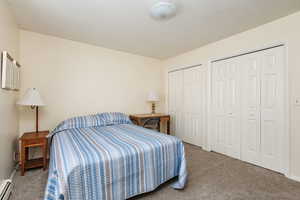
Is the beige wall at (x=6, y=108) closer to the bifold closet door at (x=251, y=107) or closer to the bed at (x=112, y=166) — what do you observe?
the bed at (x=112, y=166)

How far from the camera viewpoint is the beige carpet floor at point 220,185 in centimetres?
173

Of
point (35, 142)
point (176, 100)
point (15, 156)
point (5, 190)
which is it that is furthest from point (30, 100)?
point (176, 100)

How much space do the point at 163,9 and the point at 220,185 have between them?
2343 millimetres

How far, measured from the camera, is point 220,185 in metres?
1.95

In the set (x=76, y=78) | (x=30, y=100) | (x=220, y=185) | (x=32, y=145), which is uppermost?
(x=76, y=78)

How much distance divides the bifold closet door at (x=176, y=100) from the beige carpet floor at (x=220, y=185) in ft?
5.29

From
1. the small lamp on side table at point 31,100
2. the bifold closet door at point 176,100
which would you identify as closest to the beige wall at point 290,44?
the bifold closet door at point 176,100

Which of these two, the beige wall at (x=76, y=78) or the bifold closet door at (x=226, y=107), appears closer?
the beige wall at (x=76, y=78)

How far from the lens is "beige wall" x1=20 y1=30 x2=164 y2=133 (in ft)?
8.84

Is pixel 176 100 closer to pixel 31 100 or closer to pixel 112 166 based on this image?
pixel 112 166

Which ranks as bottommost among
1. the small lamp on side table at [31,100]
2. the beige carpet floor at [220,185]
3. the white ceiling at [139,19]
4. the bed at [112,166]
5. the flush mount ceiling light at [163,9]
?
the beige carpet floor at [220,185]

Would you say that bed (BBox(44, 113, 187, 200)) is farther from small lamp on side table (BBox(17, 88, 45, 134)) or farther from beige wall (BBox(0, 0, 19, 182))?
small lamp on side table (BBox(17, 88, 45, 134))

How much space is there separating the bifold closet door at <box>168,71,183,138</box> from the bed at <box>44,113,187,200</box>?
6.81 feet

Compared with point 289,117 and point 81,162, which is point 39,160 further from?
point 289,117
